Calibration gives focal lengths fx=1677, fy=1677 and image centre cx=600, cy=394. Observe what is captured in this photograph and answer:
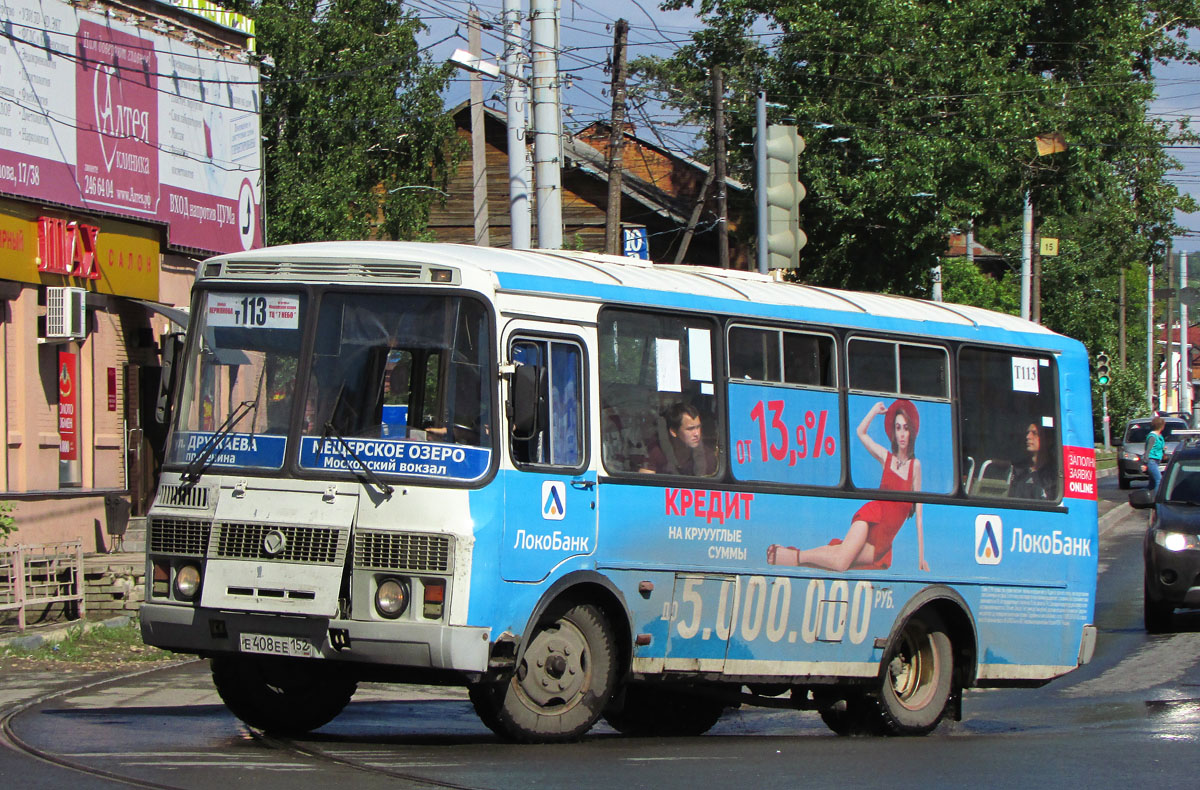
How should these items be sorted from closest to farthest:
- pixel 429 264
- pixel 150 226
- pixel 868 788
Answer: pixel 868 788 < pixel 429 264 < pixel 150 226

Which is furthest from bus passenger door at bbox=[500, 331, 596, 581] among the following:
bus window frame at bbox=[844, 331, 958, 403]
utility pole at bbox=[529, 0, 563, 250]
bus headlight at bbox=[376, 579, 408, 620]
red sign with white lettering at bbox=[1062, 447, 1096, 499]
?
utility pole at bbox=[529, 0, 563, 250]

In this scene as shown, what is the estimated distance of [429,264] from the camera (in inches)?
339

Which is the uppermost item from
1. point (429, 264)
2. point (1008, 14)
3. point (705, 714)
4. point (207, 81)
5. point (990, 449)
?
point (1008, 14)

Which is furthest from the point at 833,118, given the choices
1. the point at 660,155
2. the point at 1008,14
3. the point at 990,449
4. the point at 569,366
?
the point at 569,366

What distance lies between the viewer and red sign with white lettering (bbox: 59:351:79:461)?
73.8ft

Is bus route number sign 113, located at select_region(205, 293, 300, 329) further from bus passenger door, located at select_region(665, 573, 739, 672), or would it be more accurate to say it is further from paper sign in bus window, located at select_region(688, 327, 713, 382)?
bus passenger door, located at select_region(665, 573, 739, 672)

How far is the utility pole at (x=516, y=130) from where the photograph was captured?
57.5ft

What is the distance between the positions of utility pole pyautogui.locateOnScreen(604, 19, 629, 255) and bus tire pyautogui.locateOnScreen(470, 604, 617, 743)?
1730 cm

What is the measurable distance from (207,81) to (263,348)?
1774cm

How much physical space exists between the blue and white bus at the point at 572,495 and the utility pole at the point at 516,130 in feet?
21.8

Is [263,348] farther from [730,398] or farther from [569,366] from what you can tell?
[730,398]

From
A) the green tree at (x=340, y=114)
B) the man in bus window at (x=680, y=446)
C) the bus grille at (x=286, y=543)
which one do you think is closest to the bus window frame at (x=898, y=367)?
the man in bus window at (x=680, y=446)

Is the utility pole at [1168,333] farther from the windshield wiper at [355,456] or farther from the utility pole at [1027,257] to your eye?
the windshield wiper at [355,456]

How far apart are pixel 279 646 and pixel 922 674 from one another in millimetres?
4981
